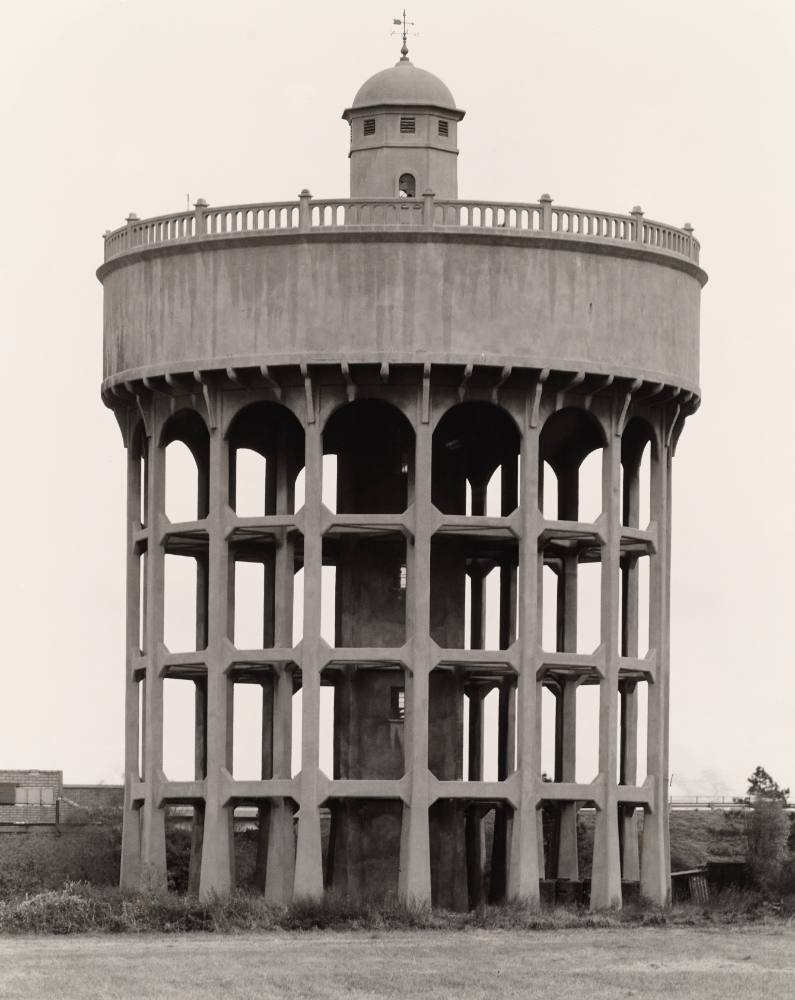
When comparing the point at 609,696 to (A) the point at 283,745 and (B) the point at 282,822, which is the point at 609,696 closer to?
(A) the point at 283,745

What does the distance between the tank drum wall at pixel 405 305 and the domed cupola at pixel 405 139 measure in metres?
A: 4.28

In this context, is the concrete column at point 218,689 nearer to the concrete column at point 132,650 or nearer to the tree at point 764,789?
the concrete column at point 132,650

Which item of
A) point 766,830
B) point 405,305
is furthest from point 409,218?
point 766,830

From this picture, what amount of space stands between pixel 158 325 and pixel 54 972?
17.3 metres

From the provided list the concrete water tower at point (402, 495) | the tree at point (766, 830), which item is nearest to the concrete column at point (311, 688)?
the concrete water tower at point (402, 495)

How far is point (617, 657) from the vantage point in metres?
58.5

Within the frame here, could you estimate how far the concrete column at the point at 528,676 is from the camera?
188ft

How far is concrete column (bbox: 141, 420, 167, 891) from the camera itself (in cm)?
5966

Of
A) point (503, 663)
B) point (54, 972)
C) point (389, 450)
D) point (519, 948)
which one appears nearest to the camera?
point (54, 972)

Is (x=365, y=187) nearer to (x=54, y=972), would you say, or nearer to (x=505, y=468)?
(x=505, y=468)

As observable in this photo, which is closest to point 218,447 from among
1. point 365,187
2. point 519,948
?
point 365,187

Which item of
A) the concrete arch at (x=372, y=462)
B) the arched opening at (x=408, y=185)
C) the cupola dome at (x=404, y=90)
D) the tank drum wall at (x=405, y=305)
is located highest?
the cupola dome at (x=404, y=90)

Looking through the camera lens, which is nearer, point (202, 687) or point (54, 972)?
point (54, 972)

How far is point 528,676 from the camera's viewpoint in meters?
57.3
